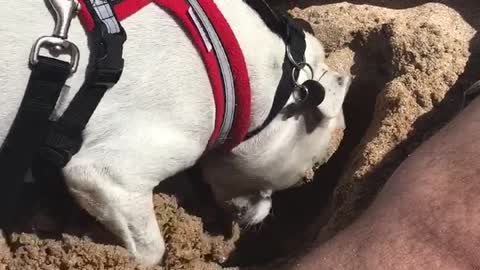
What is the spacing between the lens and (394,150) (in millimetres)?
2295

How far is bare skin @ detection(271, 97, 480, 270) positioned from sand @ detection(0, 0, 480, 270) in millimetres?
214

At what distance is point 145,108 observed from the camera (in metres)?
1.87

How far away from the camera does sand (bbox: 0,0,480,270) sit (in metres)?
2.04

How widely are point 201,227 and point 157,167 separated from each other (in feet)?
1.32

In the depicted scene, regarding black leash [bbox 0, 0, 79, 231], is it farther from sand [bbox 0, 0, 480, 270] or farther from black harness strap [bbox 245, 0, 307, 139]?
black harness strap [bbox 245, 0, 307, 139]

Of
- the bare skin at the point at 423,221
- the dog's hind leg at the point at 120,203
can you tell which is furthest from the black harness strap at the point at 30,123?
the bare skin at the point at 423,221

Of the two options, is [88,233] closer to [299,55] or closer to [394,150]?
[299,55]

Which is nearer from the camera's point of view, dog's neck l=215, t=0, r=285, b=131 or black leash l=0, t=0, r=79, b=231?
black leash l=0, t=0, r=79, b=231

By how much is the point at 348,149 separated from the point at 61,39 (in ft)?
3.73

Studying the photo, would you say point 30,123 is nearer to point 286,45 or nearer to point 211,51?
point 211,51

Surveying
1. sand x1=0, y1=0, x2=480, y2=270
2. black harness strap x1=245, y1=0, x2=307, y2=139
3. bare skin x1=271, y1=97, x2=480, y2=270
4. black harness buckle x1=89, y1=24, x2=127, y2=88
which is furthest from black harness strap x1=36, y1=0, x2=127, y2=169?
bare skin x1=271, y1=97, x2=480, y2=270

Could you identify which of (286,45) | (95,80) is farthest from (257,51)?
(95,80)

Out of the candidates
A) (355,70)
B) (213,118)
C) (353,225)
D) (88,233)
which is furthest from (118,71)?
(355,70)

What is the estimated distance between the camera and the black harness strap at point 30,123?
68.2 inches
